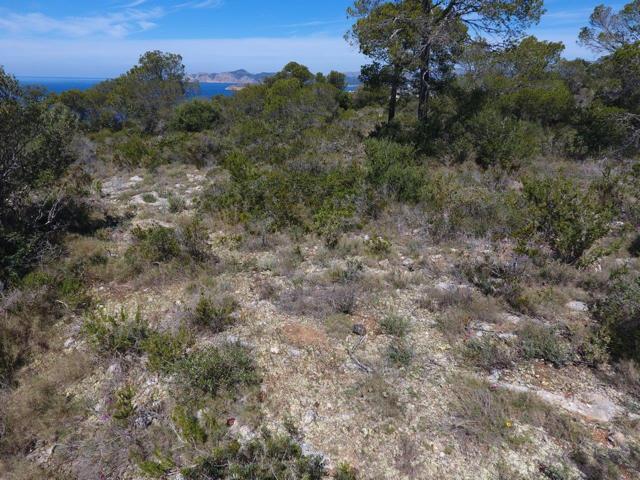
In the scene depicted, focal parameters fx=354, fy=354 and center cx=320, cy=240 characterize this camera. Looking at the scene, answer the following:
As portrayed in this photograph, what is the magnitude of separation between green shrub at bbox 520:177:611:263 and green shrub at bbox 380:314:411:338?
7.84ft

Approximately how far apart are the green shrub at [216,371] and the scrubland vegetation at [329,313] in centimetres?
3

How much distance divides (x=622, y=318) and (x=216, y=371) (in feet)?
14.9

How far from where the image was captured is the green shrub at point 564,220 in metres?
5.20

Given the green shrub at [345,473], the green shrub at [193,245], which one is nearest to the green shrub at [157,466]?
the green shrub at [345,473]

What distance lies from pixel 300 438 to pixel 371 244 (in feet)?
12.3

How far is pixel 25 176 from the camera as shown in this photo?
266 inches

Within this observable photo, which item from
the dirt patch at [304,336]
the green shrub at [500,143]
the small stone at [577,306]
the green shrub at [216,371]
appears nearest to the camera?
the green shrub at [216,371]

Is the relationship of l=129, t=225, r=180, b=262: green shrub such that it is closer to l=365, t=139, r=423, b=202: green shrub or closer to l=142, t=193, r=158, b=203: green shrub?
l=142, t=193, r=158, b=203: green shrub

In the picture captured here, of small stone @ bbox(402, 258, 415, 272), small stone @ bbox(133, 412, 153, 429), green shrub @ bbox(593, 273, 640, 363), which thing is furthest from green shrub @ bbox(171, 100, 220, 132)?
green shrub @ bbox(593, 273, 640, 363)

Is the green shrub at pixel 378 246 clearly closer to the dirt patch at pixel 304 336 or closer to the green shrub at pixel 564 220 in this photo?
the green shrub at pixel 564 220

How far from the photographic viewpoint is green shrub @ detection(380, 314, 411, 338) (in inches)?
170

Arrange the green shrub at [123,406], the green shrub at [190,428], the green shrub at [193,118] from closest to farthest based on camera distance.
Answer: the green shrub at [190,428]
the green shrub at [123,406]
the green shrub at [193,118]

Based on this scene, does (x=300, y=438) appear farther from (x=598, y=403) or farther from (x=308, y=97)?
(x=308, y=97)

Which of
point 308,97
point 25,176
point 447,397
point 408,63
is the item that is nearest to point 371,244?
point 447,397
